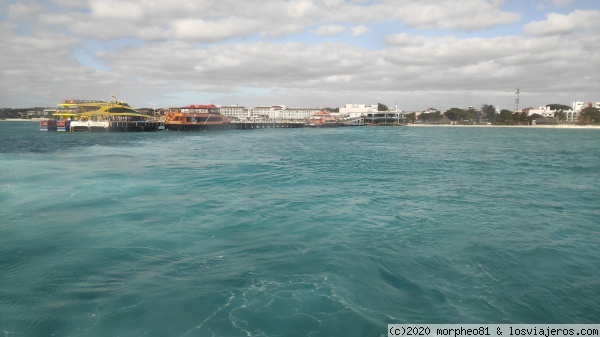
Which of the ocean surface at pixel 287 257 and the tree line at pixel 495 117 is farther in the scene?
the tree line at pixel 495 117

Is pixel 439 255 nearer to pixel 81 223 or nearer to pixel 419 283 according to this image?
pixel 419 283

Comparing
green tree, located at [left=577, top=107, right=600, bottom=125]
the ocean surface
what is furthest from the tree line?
the ocean surface

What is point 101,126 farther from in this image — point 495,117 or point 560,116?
point 560,116

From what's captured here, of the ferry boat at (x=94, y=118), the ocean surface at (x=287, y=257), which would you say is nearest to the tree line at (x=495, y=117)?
the ferry boat at (x=94, y=118)

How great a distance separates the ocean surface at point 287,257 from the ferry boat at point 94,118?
63.5 metres

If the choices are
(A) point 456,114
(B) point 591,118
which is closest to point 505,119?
(A) point 456,114

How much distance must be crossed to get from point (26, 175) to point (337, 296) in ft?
76.6

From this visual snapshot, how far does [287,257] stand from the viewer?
10.3 metres

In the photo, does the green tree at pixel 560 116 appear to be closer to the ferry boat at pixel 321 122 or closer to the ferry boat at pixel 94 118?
the ferry boat at pixel 321 122

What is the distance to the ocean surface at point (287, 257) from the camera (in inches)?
294

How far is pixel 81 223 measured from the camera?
1320 cm

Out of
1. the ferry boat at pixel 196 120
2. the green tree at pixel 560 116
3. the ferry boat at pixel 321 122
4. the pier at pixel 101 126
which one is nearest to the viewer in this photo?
the pier at pixel 101 126

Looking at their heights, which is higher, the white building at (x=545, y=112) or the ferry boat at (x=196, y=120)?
the white building at (x=545, y=112)

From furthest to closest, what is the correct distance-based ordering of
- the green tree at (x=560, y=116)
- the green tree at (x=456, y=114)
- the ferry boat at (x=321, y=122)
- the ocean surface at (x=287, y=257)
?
the green tree at (x=456, y=114) < the green tree at (x=560, y=116) < the ferry boat at (x=321, y=122) < the ocean surface at (x=287, y=257)
